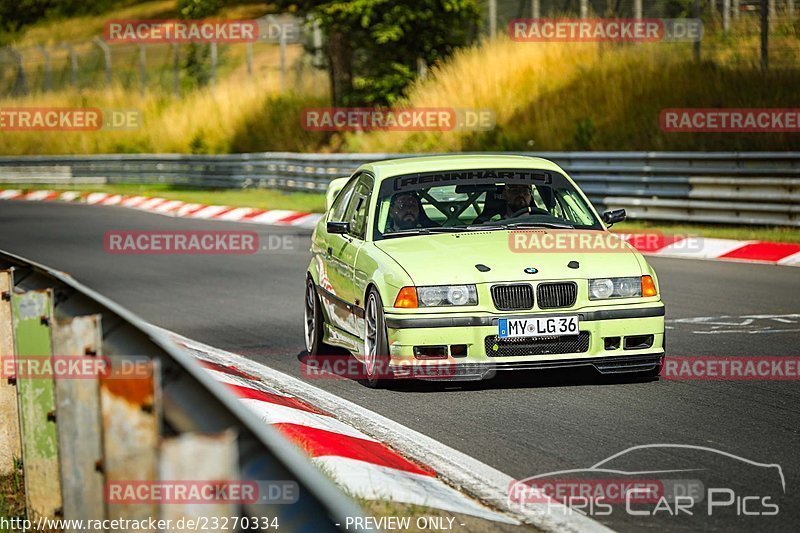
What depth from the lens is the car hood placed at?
8.41 metres

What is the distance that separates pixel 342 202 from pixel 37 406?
5786mm

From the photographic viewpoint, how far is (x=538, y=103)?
2834 centimetres

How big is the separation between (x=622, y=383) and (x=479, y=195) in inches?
70.1

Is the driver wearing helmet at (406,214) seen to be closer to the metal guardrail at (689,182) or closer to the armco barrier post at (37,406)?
the armco barrier post at (37,406)

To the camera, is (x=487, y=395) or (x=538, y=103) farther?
(x=538, y=103)

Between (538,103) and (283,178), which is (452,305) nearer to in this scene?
(538,103)

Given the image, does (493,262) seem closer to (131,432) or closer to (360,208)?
(360,208)

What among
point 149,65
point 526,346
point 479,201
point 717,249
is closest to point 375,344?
point 526,346

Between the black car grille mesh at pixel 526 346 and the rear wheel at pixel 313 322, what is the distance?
2.23m

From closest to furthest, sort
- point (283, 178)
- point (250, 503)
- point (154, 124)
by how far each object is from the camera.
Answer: point (250, 503)
point (283, 178)
point (154, 124)

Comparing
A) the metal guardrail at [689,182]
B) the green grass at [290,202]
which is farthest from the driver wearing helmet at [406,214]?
the metal guardrail at [689,182]

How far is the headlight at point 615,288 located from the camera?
335 inches

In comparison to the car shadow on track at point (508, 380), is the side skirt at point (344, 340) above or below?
above

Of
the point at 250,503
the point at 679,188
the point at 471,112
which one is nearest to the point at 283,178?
the point at 471,112
